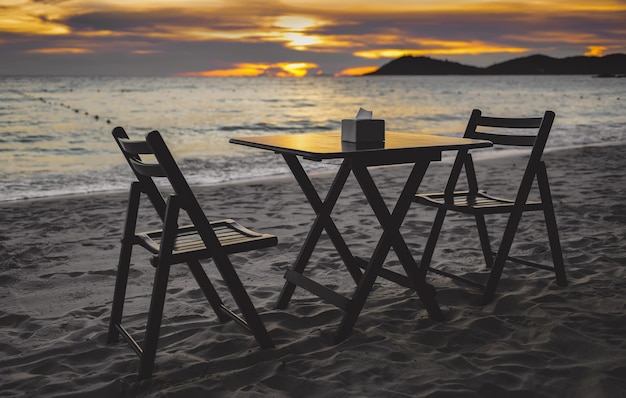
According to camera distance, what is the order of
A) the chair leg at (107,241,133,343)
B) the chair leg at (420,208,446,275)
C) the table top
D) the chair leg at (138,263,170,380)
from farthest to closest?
1. the chair leg at (420,208,446,275)
2. the chair leg at (107,241,133,343)
3. the table top
4. the chair leg at (138,263,170,380)

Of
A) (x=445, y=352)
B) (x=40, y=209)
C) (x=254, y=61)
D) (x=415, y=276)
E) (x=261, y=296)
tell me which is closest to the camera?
(x=445, y=352)

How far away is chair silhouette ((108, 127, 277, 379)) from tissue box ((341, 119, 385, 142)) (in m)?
0.72

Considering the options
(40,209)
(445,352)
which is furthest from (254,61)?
(445,352)

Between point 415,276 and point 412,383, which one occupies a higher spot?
point 415,276

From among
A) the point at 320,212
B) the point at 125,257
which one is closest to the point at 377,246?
the point at 320,212

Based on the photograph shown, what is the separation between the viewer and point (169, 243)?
95.3 inches

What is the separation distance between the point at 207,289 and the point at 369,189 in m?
1.00

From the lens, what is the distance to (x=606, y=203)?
599 centimetres

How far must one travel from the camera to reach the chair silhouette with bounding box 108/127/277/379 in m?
2.40

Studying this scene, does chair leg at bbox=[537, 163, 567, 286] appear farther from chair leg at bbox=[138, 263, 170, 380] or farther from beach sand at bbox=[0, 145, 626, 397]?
chair leg at bbox=[138, 263, 170, 380]

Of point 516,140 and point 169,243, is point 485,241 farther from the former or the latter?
point 169,243

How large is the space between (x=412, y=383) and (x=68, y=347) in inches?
66.9

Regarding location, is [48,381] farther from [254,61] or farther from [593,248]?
[254,61]

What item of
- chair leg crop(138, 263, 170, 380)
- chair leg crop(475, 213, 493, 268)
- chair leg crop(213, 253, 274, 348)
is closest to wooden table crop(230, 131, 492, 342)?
chair leg crop(213, 253, 274, 348)
